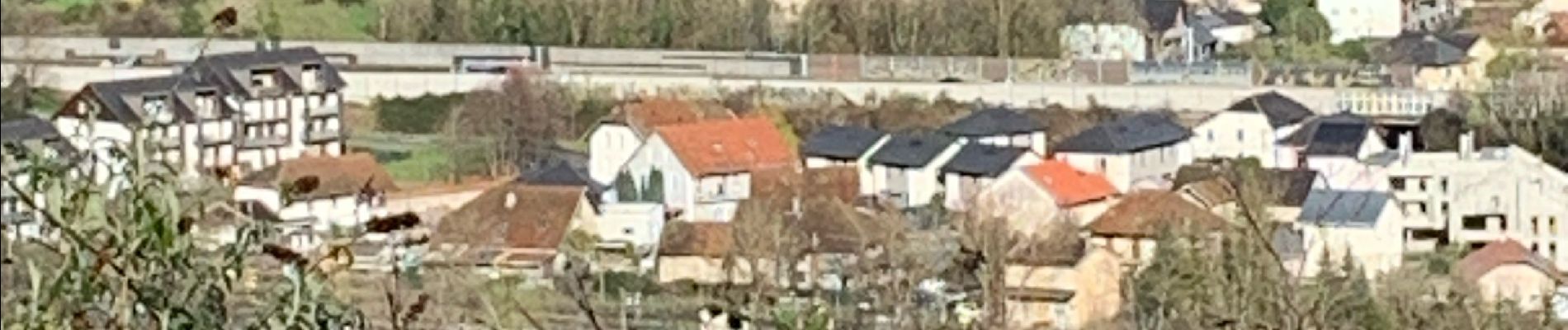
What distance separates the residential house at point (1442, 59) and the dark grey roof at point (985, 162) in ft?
1.07


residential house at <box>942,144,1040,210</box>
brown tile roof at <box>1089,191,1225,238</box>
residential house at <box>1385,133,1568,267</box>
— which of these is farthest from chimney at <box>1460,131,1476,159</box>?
residential house at <box>942,144,1040,210</box>

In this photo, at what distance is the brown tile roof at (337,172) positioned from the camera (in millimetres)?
2451

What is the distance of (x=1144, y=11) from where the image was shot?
2684 mm

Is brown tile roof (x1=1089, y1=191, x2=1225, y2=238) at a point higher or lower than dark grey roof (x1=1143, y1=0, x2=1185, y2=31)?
lower

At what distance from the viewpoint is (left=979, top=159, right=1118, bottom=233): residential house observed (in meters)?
2.59

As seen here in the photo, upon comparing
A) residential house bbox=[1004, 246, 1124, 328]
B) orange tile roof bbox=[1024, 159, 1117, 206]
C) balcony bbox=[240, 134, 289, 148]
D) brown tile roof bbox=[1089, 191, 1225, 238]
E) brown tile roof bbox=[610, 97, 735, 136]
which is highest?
brown tile roof bbox=[610, 97, 735, 136]

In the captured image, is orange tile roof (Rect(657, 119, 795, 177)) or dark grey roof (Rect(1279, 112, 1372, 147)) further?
orange tile roof (Rect(657, 119, 795, 177))

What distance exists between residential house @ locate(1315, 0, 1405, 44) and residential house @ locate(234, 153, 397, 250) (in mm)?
792

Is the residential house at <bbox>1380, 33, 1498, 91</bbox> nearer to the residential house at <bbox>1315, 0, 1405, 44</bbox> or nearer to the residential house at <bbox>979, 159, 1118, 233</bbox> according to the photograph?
the residential house at <bbox>1315, 0, 1405, 44</bbox>

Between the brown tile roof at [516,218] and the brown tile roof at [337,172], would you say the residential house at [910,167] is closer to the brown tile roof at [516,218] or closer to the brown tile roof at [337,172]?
the brown tile roof at [516,218]

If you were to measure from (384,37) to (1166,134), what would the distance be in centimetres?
71

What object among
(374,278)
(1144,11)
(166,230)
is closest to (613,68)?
(1144,11)

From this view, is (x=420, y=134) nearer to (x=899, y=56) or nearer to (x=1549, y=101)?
(x=899, y=56)

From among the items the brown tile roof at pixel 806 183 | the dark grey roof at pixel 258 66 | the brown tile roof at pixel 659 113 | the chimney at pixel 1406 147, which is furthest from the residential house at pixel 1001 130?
the dark grey roof at pixel 258 66
